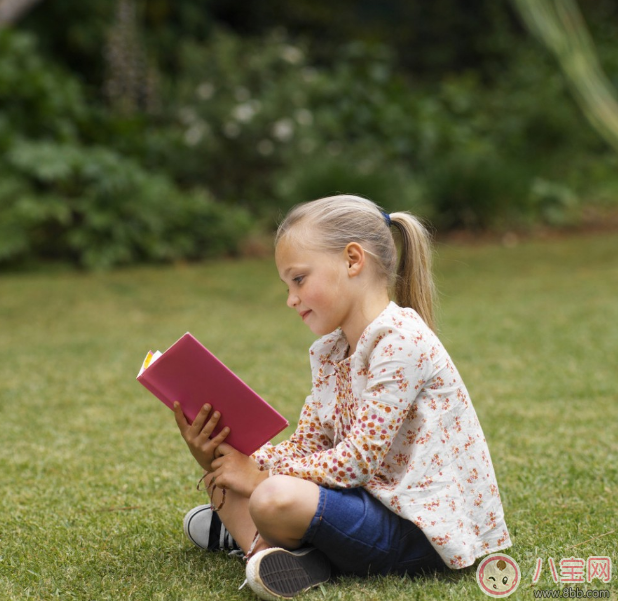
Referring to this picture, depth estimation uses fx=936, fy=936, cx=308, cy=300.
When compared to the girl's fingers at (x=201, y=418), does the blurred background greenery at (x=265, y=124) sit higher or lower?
lower

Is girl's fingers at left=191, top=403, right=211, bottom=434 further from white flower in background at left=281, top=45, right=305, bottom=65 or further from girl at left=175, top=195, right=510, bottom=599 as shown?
white flower in background at left=281, top=45, right=305, bottom=65

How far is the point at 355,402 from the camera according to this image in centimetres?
224

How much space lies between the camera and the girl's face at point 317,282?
2.22 m

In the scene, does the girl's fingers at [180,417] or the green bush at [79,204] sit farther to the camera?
the green bush at [79,204]

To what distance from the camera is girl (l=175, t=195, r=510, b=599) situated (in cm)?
211

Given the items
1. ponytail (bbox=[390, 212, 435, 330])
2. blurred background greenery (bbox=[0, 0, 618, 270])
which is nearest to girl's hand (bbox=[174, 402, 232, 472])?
ponytail (bbox=[390, 212, 435, 330])

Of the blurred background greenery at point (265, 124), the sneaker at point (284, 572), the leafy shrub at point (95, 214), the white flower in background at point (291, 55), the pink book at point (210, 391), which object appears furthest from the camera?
the white flower in background at point (291, 55)

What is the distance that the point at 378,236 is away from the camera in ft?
7.47

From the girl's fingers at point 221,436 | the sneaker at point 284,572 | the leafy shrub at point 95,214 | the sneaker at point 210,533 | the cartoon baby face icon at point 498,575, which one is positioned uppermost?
the girl's fingers at point 221,436

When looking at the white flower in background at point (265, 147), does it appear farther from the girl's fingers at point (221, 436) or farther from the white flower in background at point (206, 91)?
the girl's fingers at point (221, 436)

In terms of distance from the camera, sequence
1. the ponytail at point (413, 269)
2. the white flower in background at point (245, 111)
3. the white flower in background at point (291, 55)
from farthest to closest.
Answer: the white flower in background at point (291, 55) → the white flower in background at point (245, 111) → the ponytail at point (413, 269)

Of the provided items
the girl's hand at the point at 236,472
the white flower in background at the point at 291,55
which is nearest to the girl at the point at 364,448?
the girl's hand at the point at 236,472

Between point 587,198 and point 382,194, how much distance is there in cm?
296

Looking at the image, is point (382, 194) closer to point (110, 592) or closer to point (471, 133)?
point (471, 133)
